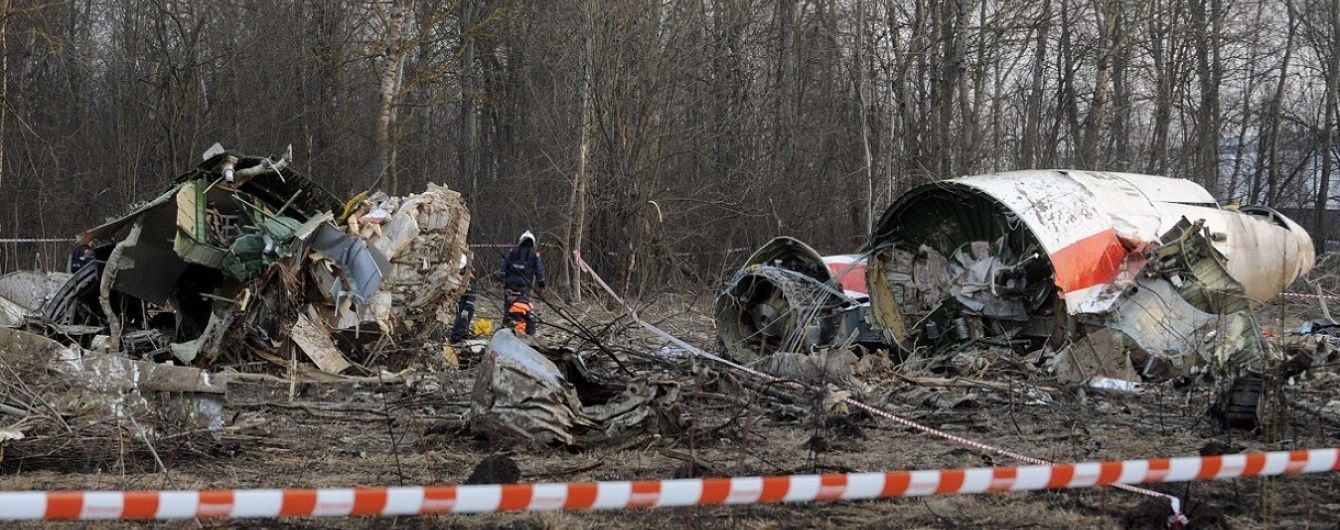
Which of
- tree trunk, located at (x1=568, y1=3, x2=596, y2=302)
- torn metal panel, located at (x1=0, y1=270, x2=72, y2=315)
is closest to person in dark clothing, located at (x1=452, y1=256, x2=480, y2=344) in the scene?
torn metal panel, located at (x1=0, y1=270, x2=72, y2=315)

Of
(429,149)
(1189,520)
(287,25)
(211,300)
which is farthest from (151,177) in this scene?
(1189,520)

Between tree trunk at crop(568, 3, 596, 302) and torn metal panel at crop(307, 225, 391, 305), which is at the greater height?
tree trunk at crop(568, 3, 596, 302)

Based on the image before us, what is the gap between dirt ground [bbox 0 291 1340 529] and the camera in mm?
5344

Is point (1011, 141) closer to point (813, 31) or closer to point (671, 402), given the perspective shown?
point (813, 31)

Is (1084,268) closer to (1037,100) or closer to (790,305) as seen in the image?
(790,305)

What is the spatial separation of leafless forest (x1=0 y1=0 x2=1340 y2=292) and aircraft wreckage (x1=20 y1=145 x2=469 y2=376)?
7.55 meters

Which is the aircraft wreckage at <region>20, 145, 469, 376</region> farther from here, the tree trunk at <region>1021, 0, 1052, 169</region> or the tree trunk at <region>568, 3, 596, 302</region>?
the tree trunk at <region>1021, 0, 1052, 169</region>

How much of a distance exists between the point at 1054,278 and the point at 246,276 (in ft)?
21.0

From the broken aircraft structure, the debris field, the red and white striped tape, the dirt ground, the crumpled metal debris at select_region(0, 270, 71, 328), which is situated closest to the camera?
the red and white striped tape

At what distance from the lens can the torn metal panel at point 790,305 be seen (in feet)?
35.9

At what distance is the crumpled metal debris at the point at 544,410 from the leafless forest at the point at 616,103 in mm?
11044

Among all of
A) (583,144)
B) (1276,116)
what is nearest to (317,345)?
(583,144)

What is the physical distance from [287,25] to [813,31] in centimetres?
1030

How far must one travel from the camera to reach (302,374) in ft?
31.7
